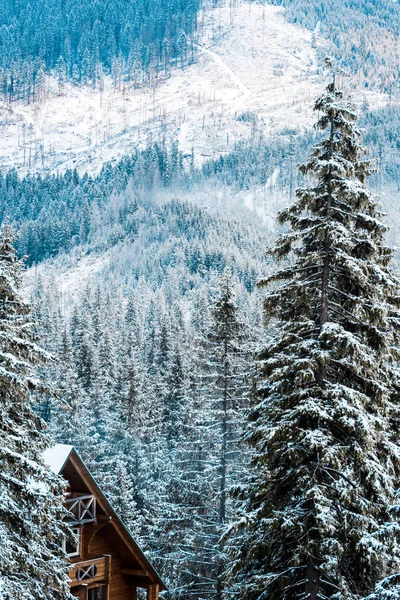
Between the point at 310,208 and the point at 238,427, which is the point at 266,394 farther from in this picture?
the point at 238,427

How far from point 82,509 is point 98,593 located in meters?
3.34

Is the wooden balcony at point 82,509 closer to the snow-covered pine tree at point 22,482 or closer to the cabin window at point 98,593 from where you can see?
the cabin window at point 98,593

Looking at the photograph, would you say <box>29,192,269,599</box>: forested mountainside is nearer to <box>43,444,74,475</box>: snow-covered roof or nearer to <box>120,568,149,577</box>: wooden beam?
<box>43,444,74,475</box>: snow-covered roof

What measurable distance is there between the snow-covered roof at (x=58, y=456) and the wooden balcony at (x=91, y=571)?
128 inches

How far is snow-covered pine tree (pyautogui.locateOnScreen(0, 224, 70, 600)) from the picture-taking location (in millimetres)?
12992

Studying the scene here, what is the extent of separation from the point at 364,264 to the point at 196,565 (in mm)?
20963

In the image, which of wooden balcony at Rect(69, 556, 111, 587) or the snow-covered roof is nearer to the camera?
the snow-covered roof

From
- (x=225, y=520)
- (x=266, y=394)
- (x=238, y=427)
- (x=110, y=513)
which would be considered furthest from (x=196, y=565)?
(x=266, y=394)

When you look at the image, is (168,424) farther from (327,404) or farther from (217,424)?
(327,404)

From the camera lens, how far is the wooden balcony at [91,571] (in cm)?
2039

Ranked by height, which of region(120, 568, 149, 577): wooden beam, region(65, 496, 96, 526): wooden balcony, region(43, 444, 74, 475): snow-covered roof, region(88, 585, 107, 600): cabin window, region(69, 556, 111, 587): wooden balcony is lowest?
region(88, 585, 107, 600): cabin window

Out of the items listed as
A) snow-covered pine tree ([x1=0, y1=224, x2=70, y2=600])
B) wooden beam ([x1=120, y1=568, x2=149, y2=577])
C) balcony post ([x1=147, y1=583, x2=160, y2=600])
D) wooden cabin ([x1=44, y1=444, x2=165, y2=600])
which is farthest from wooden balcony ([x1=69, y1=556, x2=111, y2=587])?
snow-covered pine tree ([x1=0, y1=224, x2=70, y2=600])

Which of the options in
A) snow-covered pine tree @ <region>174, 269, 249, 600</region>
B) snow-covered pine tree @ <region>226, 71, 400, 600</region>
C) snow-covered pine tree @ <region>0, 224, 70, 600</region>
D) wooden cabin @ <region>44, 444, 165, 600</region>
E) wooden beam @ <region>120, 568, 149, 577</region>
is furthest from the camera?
snow-covered pine tree @ <region>174, 269, 249, 600</region>

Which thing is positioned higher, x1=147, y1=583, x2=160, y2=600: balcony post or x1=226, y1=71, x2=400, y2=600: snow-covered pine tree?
x1=226, y1=71, x2=400, y2=600: snow-covered pine tree
